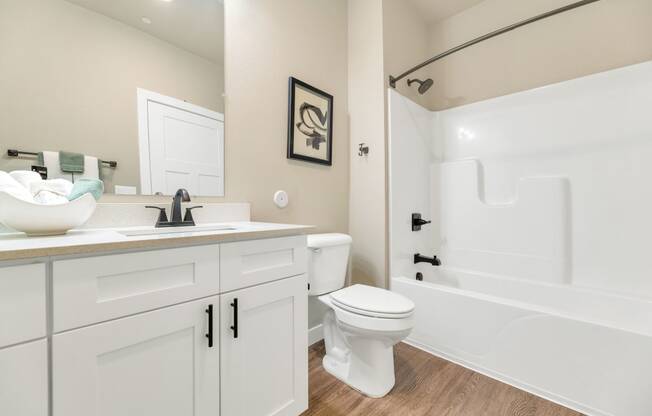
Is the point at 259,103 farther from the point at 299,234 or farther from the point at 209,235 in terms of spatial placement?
the point at 209,235

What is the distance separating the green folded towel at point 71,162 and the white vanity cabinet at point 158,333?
56 centimetres

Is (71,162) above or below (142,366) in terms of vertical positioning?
above

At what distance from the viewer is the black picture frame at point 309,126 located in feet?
5.59

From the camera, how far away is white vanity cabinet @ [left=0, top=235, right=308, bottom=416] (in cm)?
58

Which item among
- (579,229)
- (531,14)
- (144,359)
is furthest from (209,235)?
(531,14)

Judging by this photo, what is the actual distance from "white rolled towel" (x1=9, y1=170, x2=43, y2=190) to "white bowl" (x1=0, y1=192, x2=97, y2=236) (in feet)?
0.55

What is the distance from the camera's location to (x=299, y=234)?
1172 millimetres

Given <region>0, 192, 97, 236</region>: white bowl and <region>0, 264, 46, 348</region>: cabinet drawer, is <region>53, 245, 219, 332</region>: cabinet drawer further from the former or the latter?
<region>0, 192, 97, 236</region>: white bowl

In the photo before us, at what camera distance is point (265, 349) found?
3.34ft

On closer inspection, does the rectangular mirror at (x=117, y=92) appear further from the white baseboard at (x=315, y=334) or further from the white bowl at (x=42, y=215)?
the white baseboard at (x=315, y=334)

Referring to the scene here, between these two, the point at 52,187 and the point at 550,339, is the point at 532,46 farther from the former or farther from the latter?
the point at 52,187

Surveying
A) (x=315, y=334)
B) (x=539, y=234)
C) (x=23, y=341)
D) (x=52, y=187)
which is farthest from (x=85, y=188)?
(x=539, y=234)

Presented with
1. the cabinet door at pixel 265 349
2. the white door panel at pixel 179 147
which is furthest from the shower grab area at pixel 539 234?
the white door panel at pixel 179 147

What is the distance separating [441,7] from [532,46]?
2.61 ft
